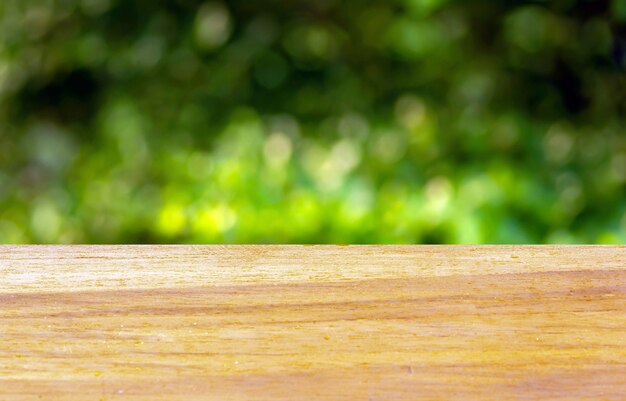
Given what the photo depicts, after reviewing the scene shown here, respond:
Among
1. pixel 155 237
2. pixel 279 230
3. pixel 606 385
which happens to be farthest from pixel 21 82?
pixel 606 385

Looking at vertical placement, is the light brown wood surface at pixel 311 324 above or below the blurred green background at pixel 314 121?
above

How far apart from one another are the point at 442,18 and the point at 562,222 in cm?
31

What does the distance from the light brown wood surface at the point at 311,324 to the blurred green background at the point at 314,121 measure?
1.22 feet

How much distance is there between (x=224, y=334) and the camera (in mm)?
Result: 556

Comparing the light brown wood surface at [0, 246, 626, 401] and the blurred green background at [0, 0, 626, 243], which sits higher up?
the light brown wood surface at [0, 246, 626, 401]

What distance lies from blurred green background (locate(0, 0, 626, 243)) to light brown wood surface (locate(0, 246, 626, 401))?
37 cm

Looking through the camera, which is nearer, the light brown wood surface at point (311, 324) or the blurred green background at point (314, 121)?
the light brown wood surface at point (311, 324)

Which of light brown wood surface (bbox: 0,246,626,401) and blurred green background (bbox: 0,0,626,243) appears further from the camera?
blurred green background (bbox: 0,0,626,243)

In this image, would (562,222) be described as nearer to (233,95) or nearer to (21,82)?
(233,95)

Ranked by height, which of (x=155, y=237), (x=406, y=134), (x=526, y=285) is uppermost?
(x=526, y=285)

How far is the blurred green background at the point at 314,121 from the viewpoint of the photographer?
1.06 meters

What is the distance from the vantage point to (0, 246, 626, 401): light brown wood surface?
1.67ft

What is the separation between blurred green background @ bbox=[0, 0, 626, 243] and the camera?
1.06 m

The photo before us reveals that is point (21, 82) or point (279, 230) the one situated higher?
point (21, 82)
